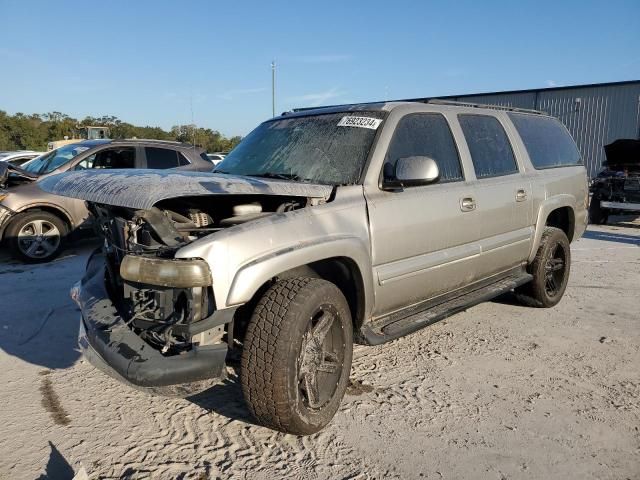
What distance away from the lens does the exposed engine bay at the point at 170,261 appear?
260 centimetres

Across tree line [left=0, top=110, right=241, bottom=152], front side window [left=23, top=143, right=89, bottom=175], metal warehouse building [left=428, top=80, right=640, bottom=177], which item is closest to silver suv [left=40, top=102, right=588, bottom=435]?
front side window [left=23, top=143, right=89, bottom=175]

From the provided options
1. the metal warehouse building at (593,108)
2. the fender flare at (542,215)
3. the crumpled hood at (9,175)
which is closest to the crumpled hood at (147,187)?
the fender flare at (542,215)

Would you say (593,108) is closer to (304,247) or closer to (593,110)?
(593,110)

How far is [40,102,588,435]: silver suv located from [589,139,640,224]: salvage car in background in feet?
25.3

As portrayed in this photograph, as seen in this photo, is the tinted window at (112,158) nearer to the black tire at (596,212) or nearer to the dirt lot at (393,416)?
the dirt lot at (393,416)

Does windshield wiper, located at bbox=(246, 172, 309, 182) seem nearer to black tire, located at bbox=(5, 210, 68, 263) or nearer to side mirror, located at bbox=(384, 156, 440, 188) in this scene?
side mirror, located at bbox=(384, 156, 440, 188)

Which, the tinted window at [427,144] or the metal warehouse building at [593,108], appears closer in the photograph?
the tinted window at [427,144]

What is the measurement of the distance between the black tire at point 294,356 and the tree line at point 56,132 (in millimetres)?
31368

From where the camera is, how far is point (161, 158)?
8633 millimetres

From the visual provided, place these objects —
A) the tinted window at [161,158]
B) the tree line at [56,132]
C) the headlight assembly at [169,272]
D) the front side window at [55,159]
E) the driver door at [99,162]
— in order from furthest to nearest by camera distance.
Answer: the tree line at [56,132] → the tinted window at [161,158] → the front side window at [55,159] → the driver door at [99,162] → the headlight assembly at [169,272]

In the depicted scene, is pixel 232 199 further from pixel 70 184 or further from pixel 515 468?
pixel 515 468

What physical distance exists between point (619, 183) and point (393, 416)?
10.4 meters

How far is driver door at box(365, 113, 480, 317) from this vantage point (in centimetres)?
345

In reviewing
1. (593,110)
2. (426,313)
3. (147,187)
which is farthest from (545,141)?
(593,110)
